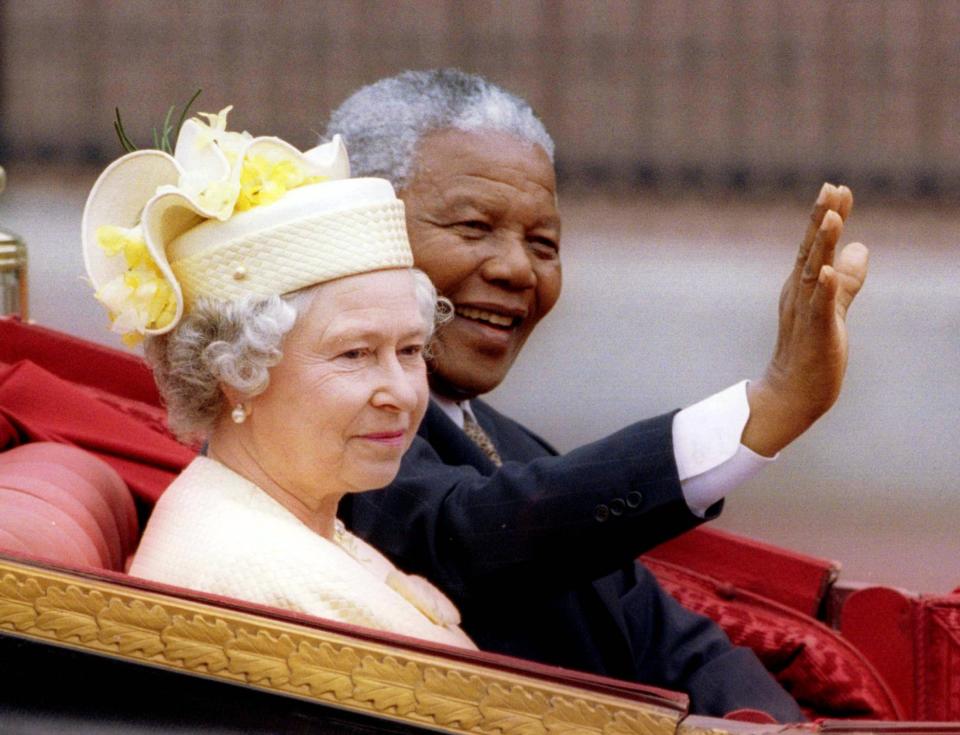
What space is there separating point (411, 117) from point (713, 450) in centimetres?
66

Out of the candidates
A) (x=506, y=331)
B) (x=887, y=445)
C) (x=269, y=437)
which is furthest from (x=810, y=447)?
(x=269, y=437)

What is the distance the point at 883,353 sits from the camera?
4.70 meters

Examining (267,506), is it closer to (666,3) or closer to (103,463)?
(103,463)

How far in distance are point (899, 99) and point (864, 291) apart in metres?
0.54

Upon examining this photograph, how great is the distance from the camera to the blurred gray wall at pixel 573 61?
4277 mm

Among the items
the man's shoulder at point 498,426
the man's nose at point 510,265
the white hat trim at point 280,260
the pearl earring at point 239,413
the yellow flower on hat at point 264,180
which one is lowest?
the man's shoulder at point 498,426

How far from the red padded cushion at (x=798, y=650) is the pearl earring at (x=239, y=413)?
105cm

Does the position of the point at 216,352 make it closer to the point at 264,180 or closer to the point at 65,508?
the point at 264,180

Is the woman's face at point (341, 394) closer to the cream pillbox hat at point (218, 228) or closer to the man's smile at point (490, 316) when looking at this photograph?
the cream pillbox hat at point (218, 228)

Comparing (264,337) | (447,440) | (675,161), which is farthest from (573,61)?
(264,337)

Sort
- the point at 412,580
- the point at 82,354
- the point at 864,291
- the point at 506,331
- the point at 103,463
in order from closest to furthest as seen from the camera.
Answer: the point at 412,580
the point at 103,463
the point at 506,331
the point at 82,354
the point at 864,291

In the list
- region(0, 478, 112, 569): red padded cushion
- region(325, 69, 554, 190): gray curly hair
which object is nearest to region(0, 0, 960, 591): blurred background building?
region(325, 69, 554, 190): gray curly hair

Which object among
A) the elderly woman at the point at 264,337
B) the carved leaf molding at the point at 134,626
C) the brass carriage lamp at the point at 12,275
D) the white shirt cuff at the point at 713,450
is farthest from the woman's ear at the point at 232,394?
the brass carriage lamp at the point at 12,275

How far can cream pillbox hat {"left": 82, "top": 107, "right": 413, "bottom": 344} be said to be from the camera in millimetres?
1573
